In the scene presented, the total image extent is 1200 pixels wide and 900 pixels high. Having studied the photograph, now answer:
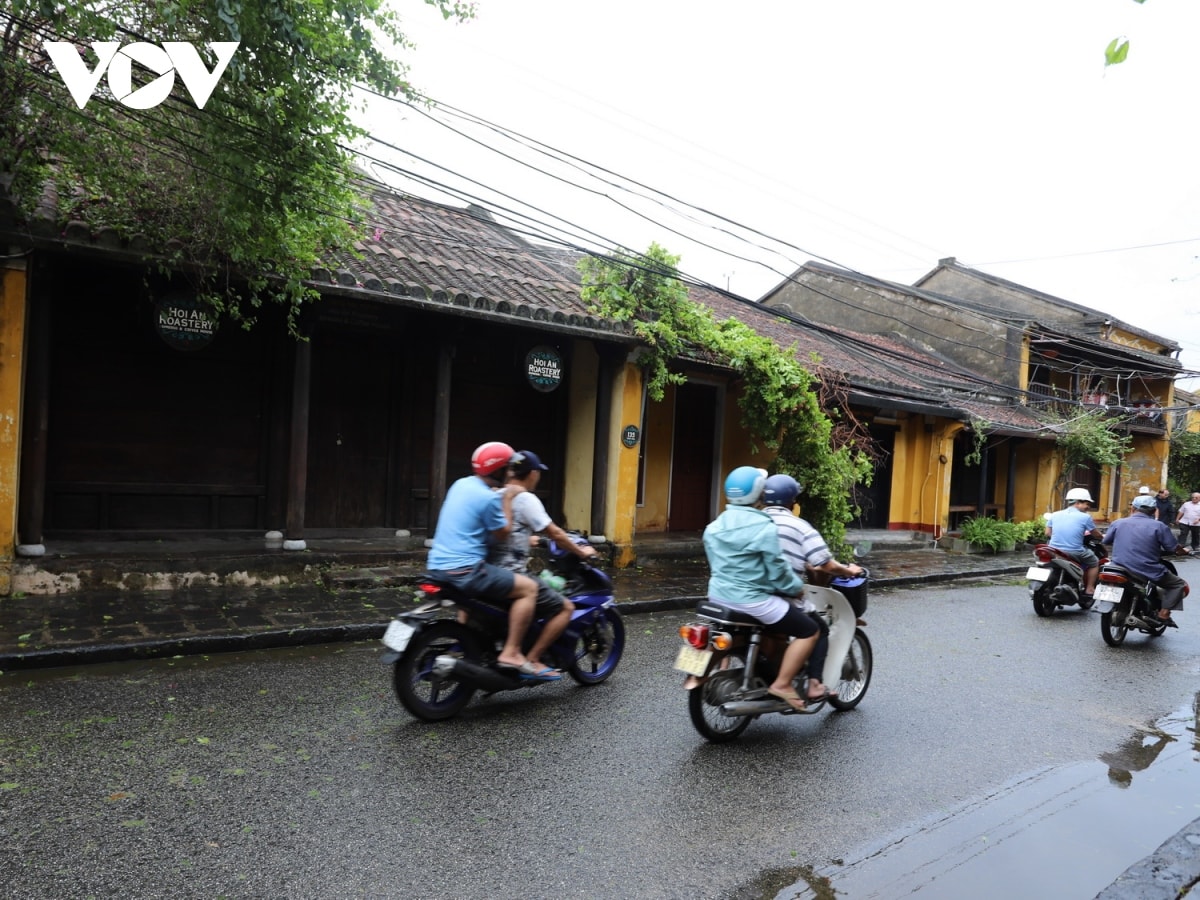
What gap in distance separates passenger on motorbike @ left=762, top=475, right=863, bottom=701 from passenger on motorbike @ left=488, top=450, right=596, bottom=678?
1439 mm

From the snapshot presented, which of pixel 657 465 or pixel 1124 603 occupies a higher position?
pixel 657 465

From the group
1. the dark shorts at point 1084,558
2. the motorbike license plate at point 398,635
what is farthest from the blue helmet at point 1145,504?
the motorbike license plate at point 398,635

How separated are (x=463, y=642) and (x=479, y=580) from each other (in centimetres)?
42

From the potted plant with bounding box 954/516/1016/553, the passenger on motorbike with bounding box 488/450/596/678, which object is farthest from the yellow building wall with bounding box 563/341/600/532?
the potted plant with bounding box 954/516/1016/553

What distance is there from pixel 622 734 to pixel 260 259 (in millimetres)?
5418

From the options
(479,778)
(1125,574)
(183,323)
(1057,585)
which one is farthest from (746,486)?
(1057,585)

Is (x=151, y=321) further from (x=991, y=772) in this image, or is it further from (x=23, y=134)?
(x=991, y=772)

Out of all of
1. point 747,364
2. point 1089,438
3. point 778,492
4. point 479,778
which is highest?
point 747,364

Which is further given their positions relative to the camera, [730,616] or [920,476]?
[920,476]

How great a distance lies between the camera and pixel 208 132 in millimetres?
6773

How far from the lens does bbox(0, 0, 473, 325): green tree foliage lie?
21.1ft

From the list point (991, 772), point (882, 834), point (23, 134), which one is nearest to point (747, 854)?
point (882, 834)

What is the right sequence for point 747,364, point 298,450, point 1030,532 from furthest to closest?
point 1030,532, point 747,364, point 298,450

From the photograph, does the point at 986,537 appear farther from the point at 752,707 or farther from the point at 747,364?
the point at 752,707
